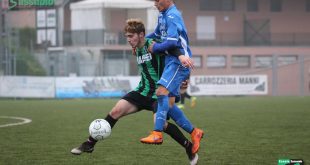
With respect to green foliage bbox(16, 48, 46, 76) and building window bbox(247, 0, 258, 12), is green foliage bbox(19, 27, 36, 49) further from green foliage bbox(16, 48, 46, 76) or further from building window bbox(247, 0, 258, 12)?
building window bbox(247, 0, 258, 12)

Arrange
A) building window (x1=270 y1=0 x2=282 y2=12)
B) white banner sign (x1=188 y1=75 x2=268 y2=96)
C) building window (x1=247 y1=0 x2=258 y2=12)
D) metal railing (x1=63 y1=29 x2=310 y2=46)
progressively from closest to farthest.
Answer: white banner sign (x1=188 y1=75 x2=268 y2=96) < metal railing (x1=63 y1=29 x2=310 y2=46) < building window (x1=247 y1=0 x2=258 y2=12) < building window (x1=270 y1=0 x2=282 y2=12)

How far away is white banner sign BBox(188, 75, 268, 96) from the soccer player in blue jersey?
80.9ft

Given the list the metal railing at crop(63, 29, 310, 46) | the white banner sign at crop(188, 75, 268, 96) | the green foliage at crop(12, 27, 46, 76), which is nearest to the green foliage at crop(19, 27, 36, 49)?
the metal railing at crop(63, 29, 310, 46)

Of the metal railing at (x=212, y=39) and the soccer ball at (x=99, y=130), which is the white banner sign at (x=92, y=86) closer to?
the metal railing at (x=212, y=39)

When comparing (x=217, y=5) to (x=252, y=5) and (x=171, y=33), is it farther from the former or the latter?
(x=171, y=33)

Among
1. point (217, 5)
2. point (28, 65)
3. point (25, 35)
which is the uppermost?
point (217, 5)

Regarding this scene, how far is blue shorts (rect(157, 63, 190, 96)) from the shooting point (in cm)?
745

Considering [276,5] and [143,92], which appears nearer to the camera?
[143,92]

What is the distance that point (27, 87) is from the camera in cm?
3064

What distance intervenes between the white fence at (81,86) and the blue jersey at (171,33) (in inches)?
921

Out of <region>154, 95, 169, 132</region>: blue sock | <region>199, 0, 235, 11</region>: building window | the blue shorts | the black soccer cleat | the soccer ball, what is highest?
<region>199, 0, 235, 11</region>: building window

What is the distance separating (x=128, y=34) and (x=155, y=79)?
2.08 feet

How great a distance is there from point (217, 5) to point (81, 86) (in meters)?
21.1

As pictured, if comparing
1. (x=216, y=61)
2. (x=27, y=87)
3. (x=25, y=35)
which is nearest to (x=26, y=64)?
(x=27, y=87)
